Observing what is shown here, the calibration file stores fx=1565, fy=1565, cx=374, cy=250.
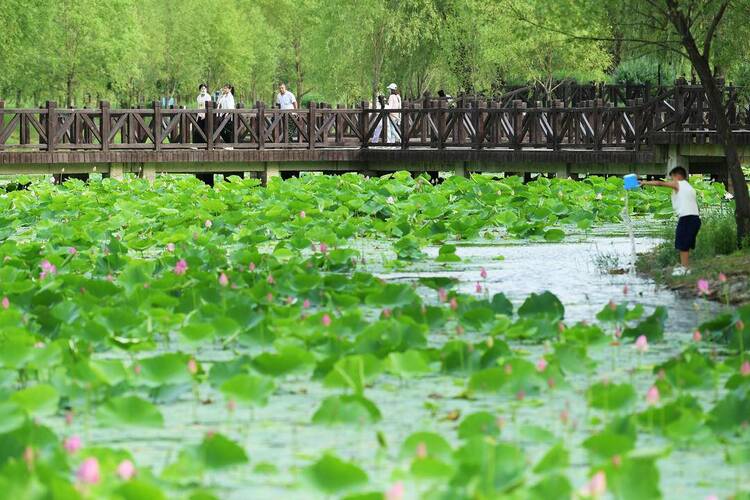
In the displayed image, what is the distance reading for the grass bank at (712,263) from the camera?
11.2m

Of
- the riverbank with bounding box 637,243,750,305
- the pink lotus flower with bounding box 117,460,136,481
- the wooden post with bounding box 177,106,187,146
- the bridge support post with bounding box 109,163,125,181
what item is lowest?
the pink lotus flower with bounding box 117,460,136,481

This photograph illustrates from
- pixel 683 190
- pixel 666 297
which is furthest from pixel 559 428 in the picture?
pixel 683 190

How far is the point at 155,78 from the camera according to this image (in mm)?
69375

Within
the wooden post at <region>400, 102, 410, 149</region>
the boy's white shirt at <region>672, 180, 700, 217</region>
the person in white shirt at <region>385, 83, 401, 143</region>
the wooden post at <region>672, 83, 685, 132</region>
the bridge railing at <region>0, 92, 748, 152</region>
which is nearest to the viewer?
the boy's white shirt at <region>672, 180, 700, 217</region>

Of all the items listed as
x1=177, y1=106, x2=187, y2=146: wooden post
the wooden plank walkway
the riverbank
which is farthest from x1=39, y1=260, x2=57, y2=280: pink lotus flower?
x1=177, y1=106, x2=187, y2=146: wooden post

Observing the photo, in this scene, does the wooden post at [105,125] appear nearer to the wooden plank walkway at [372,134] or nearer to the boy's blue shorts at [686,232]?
the wooden plank walkway at [372,134]

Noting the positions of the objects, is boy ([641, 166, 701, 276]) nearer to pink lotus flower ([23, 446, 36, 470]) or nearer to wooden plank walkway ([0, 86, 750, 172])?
pink lotus flower ([23, 446, 36, 470])

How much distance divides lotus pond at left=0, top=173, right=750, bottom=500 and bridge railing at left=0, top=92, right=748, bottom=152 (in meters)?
12.0

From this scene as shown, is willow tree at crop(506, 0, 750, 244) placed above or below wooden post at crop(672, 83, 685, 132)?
below

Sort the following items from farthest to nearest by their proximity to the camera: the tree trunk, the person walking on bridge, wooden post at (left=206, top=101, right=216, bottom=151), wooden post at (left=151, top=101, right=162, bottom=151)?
the person walking on bridge → wooden post at (left=206, top=101, right=216, bottom=151) → wooden post at (left=151, top=101, right=162, bottom=151) → the tree trunk

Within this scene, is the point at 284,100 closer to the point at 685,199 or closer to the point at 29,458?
the point at 685,199

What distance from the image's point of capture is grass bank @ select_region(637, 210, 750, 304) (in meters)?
11.2

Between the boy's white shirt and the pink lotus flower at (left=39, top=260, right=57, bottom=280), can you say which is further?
the boy's white shirt

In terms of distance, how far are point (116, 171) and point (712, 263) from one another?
50.9 ft
